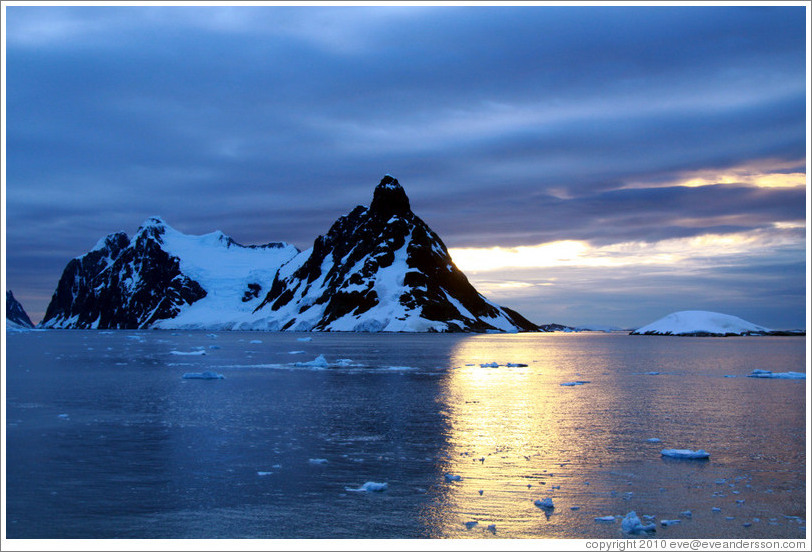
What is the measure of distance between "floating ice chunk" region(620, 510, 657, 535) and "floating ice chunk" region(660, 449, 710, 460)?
9029 millimetres

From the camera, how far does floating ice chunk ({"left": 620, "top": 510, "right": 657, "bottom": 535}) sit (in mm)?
16297

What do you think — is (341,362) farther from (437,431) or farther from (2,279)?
→ (2,279)

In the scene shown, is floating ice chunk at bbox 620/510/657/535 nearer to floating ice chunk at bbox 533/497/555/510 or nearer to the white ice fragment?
the white ice fragment

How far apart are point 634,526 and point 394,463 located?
9351 millimetres

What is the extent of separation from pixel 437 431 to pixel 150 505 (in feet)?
48.5

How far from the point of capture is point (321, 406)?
38594mm

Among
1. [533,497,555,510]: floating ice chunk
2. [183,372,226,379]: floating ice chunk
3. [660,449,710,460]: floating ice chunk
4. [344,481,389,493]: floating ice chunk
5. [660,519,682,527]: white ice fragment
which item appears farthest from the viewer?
[183,372,226,379]: floating ice chunk

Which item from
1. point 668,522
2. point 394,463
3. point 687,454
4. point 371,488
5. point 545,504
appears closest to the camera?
point 668,522

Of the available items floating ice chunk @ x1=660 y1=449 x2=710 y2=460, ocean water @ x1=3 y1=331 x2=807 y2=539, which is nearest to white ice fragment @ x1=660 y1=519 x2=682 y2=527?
ocean water @ x1=3 y1=331 x2=807 y2=539

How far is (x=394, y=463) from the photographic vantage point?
2348 centimetres

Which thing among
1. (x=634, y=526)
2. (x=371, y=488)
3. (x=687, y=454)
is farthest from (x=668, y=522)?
(x=687, y=454)

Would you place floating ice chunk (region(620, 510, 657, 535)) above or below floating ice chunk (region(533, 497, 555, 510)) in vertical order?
above

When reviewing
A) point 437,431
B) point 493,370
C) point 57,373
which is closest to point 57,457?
point 437,431

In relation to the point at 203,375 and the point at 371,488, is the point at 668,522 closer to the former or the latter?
the point at 371,488
